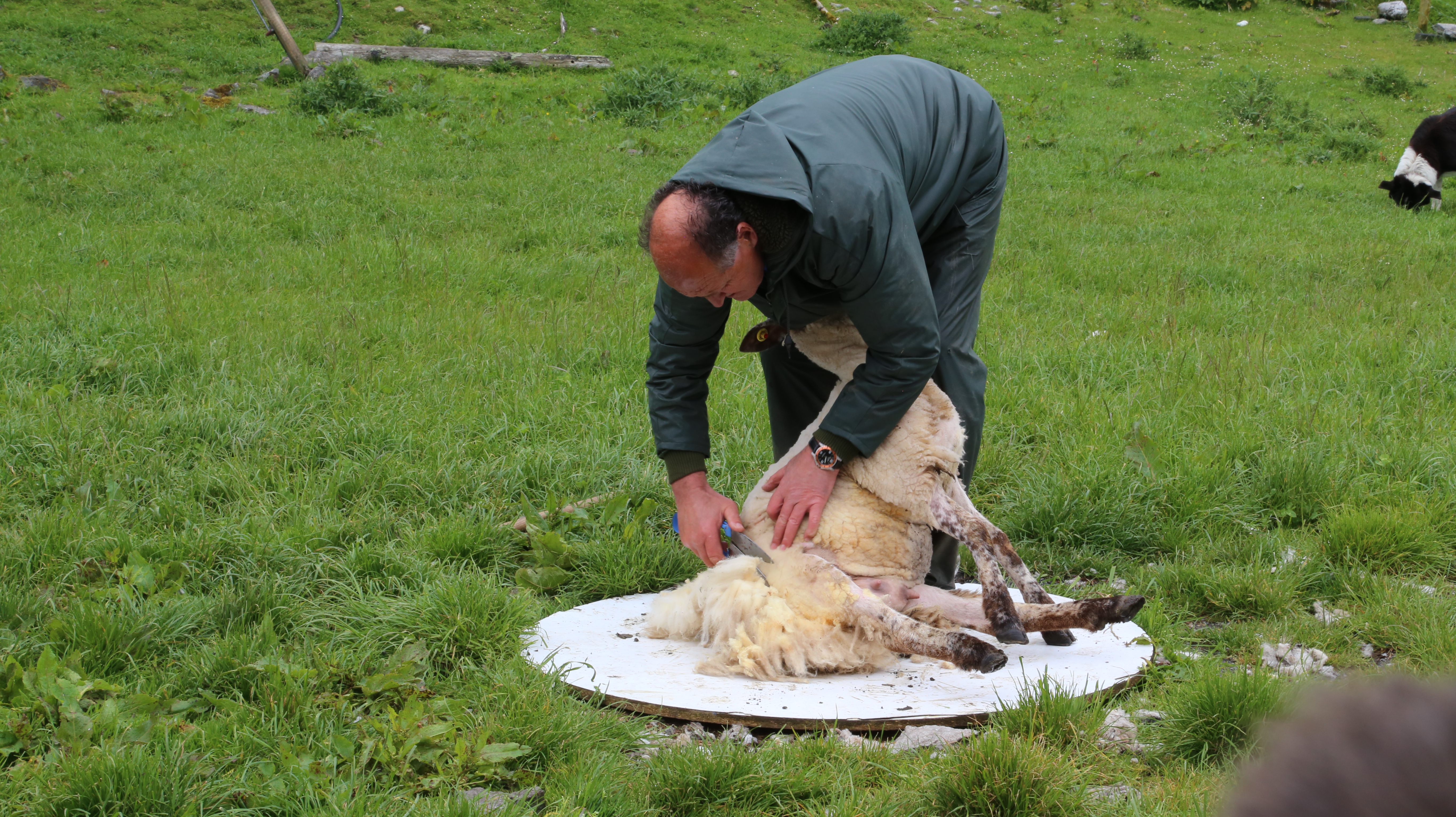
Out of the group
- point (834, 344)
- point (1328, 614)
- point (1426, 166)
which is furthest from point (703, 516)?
point (1426, 166)

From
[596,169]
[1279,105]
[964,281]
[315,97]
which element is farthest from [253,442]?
[1279,105]

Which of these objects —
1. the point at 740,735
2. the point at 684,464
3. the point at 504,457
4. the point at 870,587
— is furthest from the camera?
the point at 504,457

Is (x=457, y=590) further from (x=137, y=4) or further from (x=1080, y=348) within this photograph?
(x=137, y=4)

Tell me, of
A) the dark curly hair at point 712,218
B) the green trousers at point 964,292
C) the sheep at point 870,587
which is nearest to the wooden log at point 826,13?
the green trousers at point 964,292

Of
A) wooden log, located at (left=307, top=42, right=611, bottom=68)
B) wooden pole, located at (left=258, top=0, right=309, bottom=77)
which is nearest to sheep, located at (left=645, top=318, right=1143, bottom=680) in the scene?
wooden pole, located at (left=258, top=0, right=309, bottom=77)

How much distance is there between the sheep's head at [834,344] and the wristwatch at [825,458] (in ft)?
0.96

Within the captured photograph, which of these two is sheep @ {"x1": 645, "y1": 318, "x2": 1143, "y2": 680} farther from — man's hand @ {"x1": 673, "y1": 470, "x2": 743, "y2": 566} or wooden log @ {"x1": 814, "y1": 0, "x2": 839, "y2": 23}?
wooden log @ {"x1": 814, "y1": 0, "x2": 839, "y2": 23}

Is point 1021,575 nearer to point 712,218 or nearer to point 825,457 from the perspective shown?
point 825,457

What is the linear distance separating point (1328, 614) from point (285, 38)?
47.7ft

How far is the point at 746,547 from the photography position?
355 centimetres

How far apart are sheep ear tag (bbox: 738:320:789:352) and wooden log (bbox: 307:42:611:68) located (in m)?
14.4

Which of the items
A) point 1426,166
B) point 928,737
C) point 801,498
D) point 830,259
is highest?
point 830,259

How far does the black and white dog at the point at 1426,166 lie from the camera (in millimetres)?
11461

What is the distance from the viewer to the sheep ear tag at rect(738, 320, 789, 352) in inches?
145
